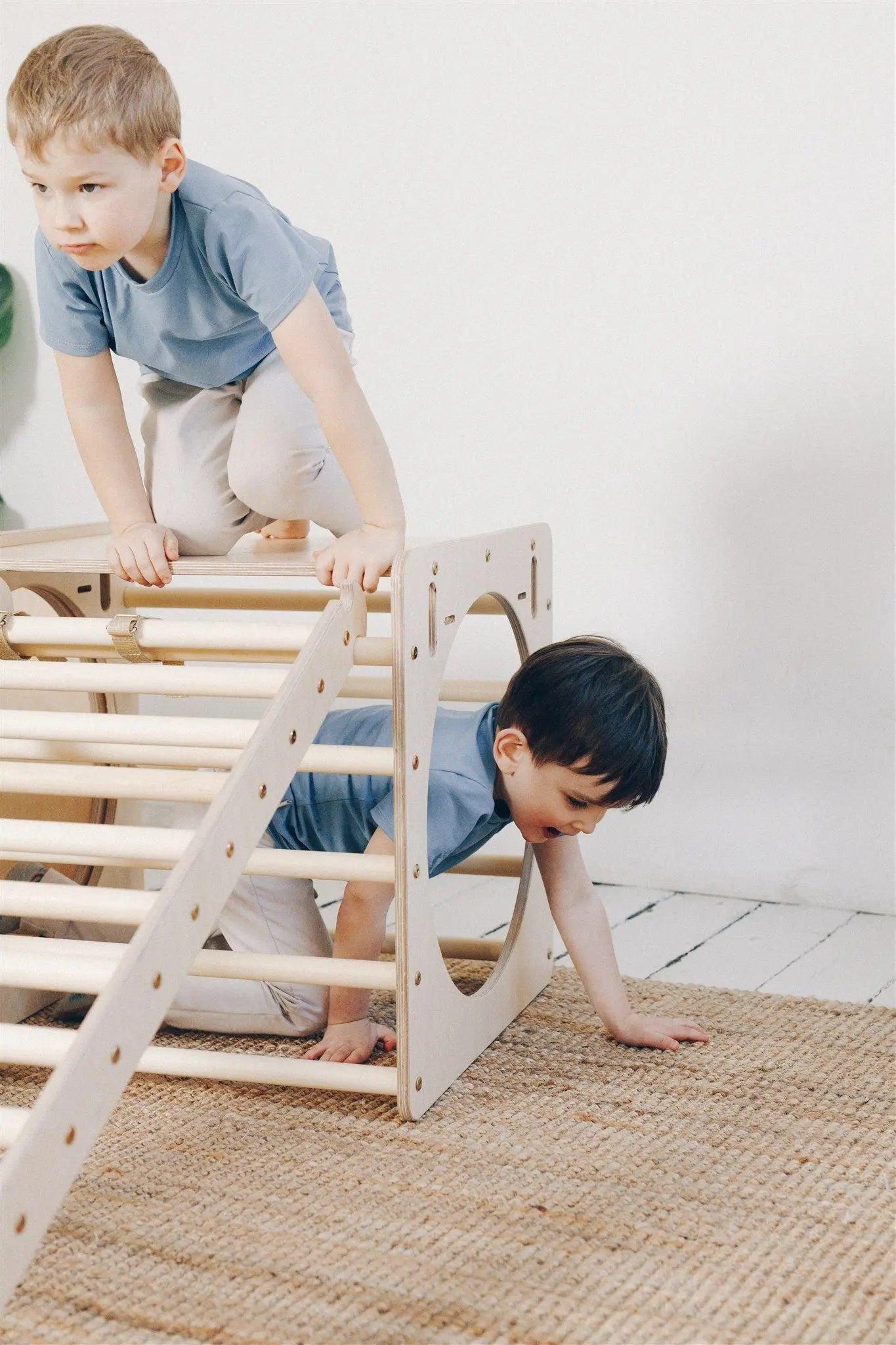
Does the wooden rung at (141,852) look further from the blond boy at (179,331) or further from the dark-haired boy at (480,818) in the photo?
the blond boy at (179,331)

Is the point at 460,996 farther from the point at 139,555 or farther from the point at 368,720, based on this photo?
the point at 139,555

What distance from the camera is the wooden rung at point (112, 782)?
1107mm

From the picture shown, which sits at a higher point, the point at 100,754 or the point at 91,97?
the point at 91,97

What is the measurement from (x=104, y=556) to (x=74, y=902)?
1.26 ft

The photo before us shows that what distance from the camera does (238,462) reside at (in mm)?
1354

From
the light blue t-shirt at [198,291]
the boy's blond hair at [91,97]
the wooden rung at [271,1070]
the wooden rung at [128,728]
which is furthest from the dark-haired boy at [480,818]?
the boy's blond hair at [91,97]

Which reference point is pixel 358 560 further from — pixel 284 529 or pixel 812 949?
pixel 812 949

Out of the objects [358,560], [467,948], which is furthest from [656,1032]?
[358,560]

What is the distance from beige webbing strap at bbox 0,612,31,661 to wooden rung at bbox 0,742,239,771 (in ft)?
0.29

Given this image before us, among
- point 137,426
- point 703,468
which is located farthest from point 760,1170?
point 137,426

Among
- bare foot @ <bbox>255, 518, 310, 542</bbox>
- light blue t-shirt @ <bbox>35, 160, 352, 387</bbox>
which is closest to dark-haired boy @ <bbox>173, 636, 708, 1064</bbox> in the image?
bare foot @ <bbox>255, 518, 310, 542</bbox>

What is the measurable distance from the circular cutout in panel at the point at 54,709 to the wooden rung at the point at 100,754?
32 centimetres

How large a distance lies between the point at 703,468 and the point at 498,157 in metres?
0.51

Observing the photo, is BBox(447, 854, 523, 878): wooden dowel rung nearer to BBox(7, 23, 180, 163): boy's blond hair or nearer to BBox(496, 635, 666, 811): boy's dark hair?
BBox(496, 635, 666, 811): boy's dark hair
